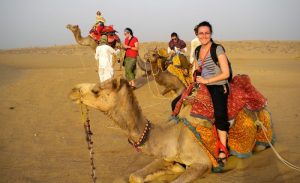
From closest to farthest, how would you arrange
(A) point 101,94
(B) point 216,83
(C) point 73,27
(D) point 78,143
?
(A) point 101,94
(B) point 216,83
(D) point 78,143
(C) point 73,27

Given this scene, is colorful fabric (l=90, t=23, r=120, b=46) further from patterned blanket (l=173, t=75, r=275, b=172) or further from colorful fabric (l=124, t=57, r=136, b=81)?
patterned blanket (l=173, t=75, r=275, b=172)

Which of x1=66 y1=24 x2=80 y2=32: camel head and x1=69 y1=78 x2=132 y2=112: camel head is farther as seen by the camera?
x1=66 y1=24 x2=80 y2=32: camel head

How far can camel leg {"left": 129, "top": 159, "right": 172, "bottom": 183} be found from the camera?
4590 millimetres

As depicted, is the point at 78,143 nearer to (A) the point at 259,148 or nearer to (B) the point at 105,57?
(A) the point at 259,148

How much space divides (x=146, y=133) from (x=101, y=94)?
87 cm

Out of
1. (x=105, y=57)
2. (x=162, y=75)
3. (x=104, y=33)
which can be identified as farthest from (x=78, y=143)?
(x=104, y=33)

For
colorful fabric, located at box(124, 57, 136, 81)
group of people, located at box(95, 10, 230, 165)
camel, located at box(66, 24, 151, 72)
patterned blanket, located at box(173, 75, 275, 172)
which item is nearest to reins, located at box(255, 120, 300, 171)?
patterned blanket, located at box(173, 75, 275, 172)

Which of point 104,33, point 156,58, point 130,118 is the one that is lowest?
point 156,58

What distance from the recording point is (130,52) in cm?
1166

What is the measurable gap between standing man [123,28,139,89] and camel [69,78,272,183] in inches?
278

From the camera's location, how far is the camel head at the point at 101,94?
3.91 metres

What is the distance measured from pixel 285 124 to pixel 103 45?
586cm

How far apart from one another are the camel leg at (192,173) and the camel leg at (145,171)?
549mm

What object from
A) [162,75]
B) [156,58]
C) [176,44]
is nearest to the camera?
[162,75]
